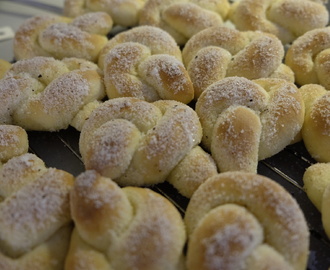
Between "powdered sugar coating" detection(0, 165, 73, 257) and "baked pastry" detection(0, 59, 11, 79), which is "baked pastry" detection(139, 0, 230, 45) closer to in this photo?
"baked pastry" detection(0, 59, 11, 79)

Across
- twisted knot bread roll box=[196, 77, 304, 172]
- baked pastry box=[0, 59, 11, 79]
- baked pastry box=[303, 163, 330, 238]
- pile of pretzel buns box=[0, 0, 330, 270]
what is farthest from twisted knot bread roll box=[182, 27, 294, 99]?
baked pastry box=[0, 59, 11, 79]

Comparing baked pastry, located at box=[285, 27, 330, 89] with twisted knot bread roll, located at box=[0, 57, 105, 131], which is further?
baked pastry, located at box=[285, 27, 330, 89]

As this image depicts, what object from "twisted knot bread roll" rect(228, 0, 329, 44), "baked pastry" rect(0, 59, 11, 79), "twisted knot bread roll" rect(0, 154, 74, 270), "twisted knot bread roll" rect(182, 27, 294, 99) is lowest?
"twisted knot bread roll" rect(0, 154, 74, 270)

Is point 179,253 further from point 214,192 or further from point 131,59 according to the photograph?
point 131,59

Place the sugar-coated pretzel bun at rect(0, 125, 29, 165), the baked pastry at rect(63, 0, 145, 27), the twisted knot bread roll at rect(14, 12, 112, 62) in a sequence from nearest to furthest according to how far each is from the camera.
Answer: the sugar-coated pretzel bun at rect(0, 125, 29, 165) → the twisted knot bread roll at rect(14, 12, 112, 62) → the baked pastry at rect(63, 0, 145, 27)

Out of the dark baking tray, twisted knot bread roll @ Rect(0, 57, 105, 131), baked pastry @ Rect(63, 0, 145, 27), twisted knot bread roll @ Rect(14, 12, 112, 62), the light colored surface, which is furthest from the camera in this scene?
the light colored surface

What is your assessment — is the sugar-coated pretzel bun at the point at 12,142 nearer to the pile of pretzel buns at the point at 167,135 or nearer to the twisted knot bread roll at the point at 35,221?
the pile of pretzel buns at the point at 167,135

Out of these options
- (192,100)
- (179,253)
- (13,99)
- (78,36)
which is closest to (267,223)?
(179,253)

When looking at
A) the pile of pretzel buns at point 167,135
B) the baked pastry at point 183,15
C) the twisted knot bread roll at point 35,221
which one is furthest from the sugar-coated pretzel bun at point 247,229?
the baked pastry at point 183,15
